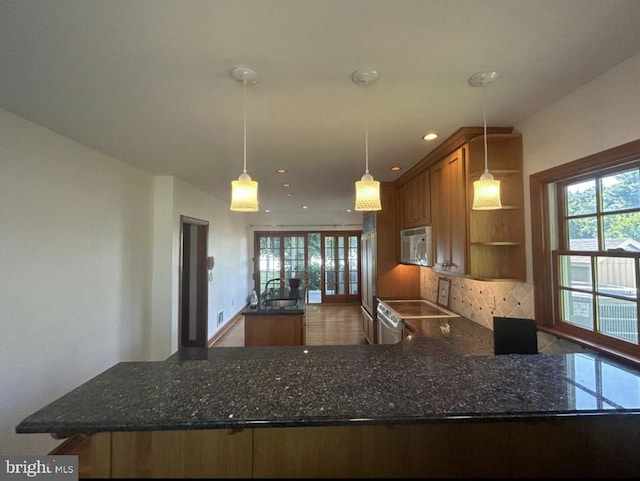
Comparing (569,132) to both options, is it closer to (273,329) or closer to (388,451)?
(388,451)

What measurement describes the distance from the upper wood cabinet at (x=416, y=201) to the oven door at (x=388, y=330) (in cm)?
116

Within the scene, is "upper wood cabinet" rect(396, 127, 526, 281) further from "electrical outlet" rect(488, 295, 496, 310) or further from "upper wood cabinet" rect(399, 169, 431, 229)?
"upper wood cabinet" rect(399, 169, 431, 229)

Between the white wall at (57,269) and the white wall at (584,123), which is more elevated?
the white wall at (584,123)

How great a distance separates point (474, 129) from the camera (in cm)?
212

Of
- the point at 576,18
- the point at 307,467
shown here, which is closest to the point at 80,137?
the point at 307,467

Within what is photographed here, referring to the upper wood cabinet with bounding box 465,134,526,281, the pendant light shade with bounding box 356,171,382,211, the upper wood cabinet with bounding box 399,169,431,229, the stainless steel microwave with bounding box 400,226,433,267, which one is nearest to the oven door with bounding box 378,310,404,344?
the stainless steel microwave with bounding box 400,226,433,267

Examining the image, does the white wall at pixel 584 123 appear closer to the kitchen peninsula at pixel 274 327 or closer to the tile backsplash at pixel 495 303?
the tile backsplash at pixel 495 303

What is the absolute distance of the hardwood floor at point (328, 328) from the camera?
493cm

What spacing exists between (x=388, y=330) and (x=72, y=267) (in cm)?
313

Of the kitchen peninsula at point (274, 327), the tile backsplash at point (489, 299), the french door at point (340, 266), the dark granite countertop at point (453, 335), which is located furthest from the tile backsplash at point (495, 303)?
the french door at point (340, 266)

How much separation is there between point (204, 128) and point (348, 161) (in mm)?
1444

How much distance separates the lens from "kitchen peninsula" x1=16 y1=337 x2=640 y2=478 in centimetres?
76

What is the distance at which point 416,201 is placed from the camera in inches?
130

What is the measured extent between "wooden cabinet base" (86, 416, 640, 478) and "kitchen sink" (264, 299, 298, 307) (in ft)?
9.43
